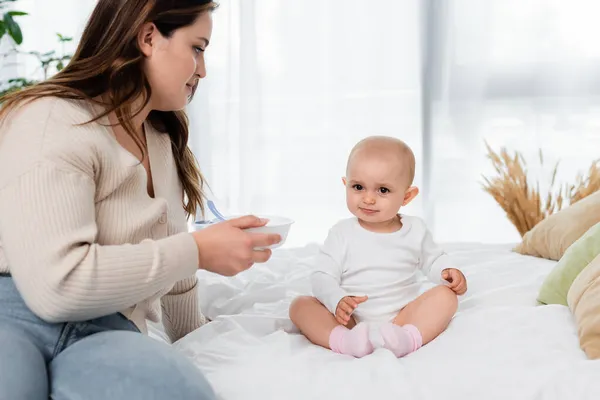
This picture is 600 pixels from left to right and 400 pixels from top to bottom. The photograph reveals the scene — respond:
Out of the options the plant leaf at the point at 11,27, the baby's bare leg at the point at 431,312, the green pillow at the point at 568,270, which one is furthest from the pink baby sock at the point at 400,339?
the plant leaf at the point at 11,27

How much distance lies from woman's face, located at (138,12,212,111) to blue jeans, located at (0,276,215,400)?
50 cm

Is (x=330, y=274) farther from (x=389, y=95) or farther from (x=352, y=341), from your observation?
(x=389, y=95)

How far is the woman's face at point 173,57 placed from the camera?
1.37 m

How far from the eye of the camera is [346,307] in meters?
1.45

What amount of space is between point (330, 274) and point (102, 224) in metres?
0.52

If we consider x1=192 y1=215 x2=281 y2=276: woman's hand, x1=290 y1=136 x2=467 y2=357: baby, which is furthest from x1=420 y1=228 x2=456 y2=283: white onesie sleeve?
x1=192 y1=215 x2=281 y2=276: woman's hand

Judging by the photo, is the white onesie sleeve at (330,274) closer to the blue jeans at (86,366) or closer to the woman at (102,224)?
the woman at (102,224)

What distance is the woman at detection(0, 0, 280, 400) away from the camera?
42.2 inches

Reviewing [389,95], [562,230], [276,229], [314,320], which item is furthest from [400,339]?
[389,95]

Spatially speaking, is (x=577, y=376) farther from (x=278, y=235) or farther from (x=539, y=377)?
(x=278, y=235)

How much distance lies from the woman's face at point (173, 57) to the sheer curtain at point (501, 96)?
7.39 feet

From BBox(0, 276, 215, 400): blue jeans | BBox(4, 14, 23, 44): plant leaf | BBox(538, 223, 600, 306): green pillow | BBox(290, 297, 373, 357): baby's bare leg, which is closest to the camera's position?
BBox(0, 276, 215, 400): blue jeans

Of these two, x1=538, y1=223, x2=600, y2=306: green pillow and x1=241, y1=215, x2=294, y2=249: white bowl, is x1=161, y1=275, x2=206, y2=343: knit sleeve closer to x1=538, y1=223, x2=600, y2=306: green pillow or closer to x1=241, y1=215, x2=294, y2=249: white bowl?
x1=241, y1=215, x2=294, y2=249: white bowl

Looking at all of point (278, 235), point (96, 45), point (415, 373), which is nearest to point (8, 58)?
point (96, 45)
